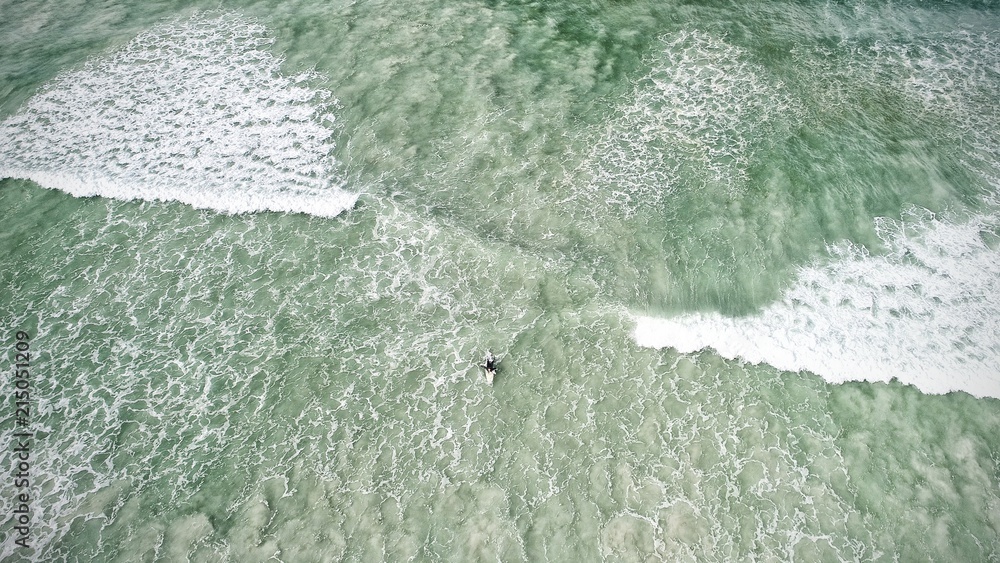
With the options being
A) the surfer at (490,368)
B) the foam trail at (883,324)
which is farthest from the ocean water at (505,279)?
the surfer at (490,368)

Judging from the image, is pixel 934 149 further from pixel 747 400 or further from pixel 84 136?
pixel 84 136

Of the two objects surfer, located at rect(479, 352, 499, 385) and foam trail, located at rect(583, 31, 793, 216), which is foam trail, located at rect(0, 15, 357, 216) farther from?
foam trail, located at rect(583, 31, 793, 216)

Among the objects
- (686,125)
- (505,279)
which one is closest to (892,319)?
(686,125)

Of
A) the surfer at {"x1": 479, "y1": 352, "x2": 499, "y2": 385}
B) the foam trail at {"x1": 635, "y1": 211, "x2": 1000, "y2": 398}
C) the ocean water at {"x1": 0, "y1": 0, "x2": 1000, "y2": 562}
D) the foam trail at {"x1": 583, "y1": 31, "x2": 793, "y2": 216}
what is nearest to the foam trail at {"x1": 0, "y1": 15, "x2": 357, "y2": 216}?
the ocean water at {"x1": 0, "y1": 0, "x2": 1000, "y2": 562}

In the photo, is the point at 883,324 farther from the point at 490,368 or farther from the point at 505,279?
the point at 490,368

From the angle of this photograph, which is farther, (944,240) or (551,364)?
(944,240)

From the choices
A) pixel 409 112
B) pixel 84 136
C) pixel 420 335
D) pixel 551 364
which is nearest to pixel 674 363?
pixel 551 364
